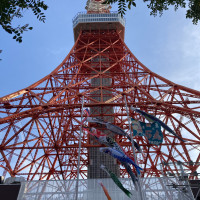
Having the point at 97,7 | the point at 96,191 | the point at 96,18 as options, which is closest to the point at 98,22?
the point at 96,18

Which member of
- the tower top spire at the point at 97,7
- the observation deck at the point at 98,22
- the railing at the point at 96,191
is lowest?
the railing at the point at 96,191

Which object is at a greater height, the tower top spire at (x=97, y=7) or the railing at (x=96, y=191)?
the tower top spire at (x=97, y=7)

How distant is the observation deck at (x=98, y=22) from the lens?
64.0ft

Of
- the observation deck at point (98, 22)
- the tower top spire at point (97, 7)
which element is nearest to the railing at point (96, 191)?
the observation deck at point (98, 22)

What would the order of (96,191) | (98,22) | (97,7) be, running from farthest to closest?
(97,7)
(98,22)
(96,191)

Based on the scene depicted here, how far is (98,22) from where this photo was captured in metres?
19.5

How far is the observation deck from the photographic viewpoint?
64.0ft

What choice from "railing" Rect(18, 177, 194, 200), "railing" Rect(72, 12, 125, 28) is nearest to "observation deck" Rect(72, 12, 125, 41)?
"railing" Rect(72, 12, 125, 28)

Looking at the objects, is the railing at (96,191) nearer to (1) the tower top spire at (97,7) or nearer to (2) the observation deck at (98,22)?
(2) the observation deck at (98,22)

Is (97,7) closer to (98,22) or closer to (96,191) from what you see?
(98,22)

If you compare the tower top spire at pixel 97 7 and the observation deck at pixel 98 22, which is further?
the tower top spire at pixel 97 7

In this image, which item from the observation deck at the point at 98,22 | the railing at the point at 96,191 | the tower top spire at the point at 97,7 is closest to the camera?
the railing at the point at 96,191

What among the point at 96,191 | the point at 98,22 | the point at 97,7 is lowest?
the point at 96,191

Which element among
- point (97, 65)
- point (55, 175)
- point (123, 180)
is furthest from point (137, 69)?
point (123, 180)
